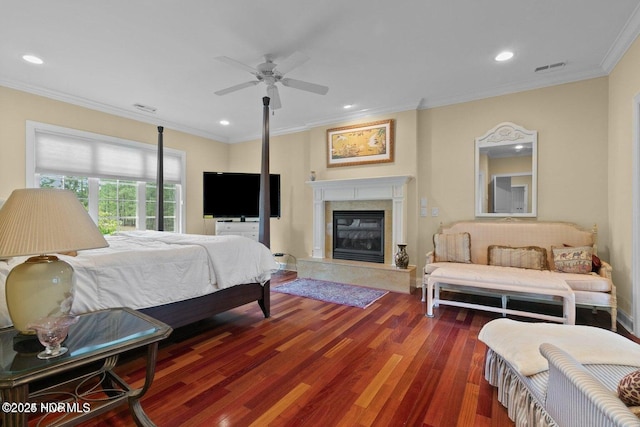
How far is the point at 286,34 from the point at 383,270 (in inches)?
123

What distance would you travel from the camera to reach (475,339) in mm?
2566

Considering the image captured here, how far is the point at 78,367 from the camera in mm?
1441

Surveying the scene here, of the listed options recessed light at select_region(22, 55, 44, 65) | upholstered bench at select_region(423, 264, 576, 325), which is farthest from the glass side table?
recessed light at select_region(22, 55, 44, 65)

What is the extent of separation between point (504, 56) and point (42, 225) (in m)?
3.91

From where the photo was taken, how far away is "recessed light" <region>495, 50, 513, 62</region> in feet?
9.61

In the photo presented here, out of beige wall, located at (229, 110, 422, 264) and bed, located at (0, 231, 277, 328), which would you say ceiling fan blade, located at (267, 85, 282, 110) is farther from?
beige wall, located at (229, 110, 422, 264)

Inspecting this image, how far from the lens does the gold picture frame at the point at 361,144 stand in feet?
14.8

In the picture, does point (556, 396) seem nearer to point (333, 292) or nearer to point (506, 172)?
point (333, 292)

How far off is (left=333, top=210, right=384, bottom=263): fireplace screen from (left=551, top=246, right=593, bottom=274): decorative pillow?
2.17m

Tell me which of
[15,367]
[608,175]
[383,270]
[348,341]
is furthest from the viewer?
[383,270]

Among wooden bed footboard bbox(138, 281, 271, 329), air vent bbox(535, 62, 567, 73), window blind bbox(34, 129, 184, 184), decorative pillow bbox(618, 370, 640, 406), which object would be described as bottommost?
wooden bed footboard bbox(138, 281, 271, 329)

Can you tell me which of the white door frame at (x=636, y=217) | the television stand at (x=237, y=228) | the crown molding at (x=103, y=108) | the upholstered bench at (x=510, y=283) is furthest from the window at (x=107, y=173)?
the white door frame at (x=636, y=217)

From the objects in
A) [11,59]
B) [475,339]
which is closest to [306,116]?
[11,59]

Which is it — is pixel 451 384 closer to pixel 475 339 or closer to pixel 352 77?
pixel 475 339
